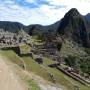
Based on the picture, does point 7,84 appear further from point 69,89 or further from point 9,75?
point 69,89

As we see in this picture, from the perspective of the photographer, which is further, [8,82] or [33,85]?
[33,85]

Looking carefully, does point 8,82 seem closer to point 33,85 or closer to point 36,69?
point 33,85

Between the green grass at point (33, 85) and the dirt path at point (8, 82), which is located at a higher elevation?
the dirt path at point (8, 82)

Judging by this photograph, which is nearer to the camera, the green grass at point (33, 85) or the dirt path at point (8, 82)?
the dirt path at point (8, 82)

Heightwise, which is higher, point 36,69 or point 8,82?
point 8,82

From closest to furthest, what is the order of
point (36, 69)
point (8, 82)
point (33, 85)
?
point (8, 82) < point (33, 85) < point (36, 69)

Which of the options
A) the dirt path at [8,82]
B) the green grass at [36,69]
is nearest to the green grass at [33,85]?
the dirt path at [8,82]

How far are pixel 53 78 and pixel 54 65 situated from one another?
11.4 meters

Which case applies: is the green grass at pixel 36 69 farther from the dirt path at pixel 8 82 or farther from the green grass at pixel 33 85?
the dirt path at pixel 8 82

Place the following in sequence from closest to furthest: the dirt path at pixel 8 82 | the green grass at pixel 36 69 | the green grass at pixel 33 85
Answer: the dirt path at pixel 8 82, the green grass at pixel 33 85, the green grass at pixel 36 69

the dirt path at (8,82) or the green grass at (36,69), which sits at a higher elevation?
the dirt path at (8,82)

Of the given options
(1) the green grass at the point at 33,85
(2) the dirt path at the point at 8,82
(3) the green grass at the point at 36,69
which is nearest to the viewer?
(2) the dirt path at the point at 8,82

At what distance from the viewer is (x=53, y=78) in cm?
3356

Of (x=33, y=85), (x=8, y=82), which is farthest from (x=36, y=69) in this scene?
(x=8, y=82)
